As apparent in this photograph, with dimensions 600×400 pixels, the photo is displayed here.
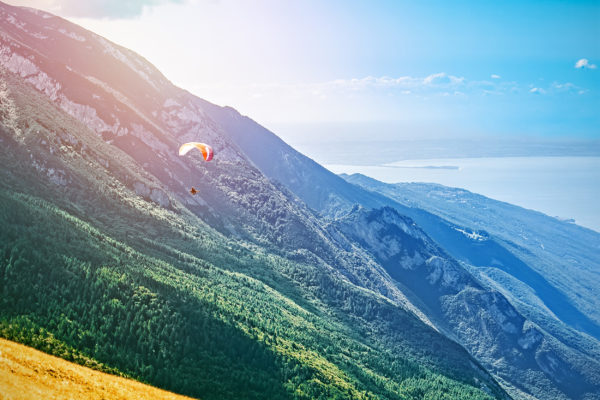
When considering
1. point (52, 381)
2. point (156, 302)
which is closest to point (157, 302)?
point (156, 302)

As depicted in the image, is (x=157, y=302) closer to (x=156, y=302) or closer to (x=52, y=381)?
(x=156, y=302)

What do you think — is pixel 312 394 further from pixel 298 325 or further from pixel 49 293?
pixel 49 293

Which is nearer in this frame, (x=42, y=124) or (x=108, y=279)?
(x=108, y=279)

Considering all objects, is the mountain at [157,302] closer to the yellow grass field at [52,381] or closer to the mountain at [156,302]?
the mountain at [156,302]

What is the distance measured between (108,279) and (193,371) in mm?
29981

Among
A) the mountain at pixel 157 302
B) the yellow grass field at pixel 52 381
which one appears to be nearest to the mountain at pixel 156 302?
the mountain at pixel 157 302

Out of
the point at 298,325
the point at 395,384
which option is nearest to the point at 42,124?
the point at 298,325

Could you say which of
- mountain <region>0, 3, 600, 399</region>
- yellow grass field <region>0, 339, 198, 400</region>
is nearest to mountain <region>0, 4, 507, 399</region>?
→ mountain <region>0, 3, 600, 399</region>

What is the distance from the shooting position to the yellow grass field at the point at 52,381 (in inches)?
1875

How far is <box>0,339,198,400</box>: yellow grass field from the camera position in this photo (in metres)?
47.6

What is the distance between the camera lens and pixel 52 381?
52.0 meters

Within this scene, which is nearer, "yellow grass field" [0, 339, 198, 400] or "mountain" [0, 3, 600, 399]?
"yellow grass field" [0, 339, 198, 400]

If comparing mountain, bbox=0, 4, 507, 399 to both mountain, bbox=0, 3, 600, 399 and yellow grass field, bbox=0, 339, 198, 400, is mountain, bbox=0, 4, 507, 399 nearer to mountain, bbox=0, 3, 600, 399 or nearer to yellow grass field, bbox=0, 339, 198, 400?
mountain, bbox=0, 3, 600, 399

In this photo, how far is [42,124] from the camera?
541 feet
